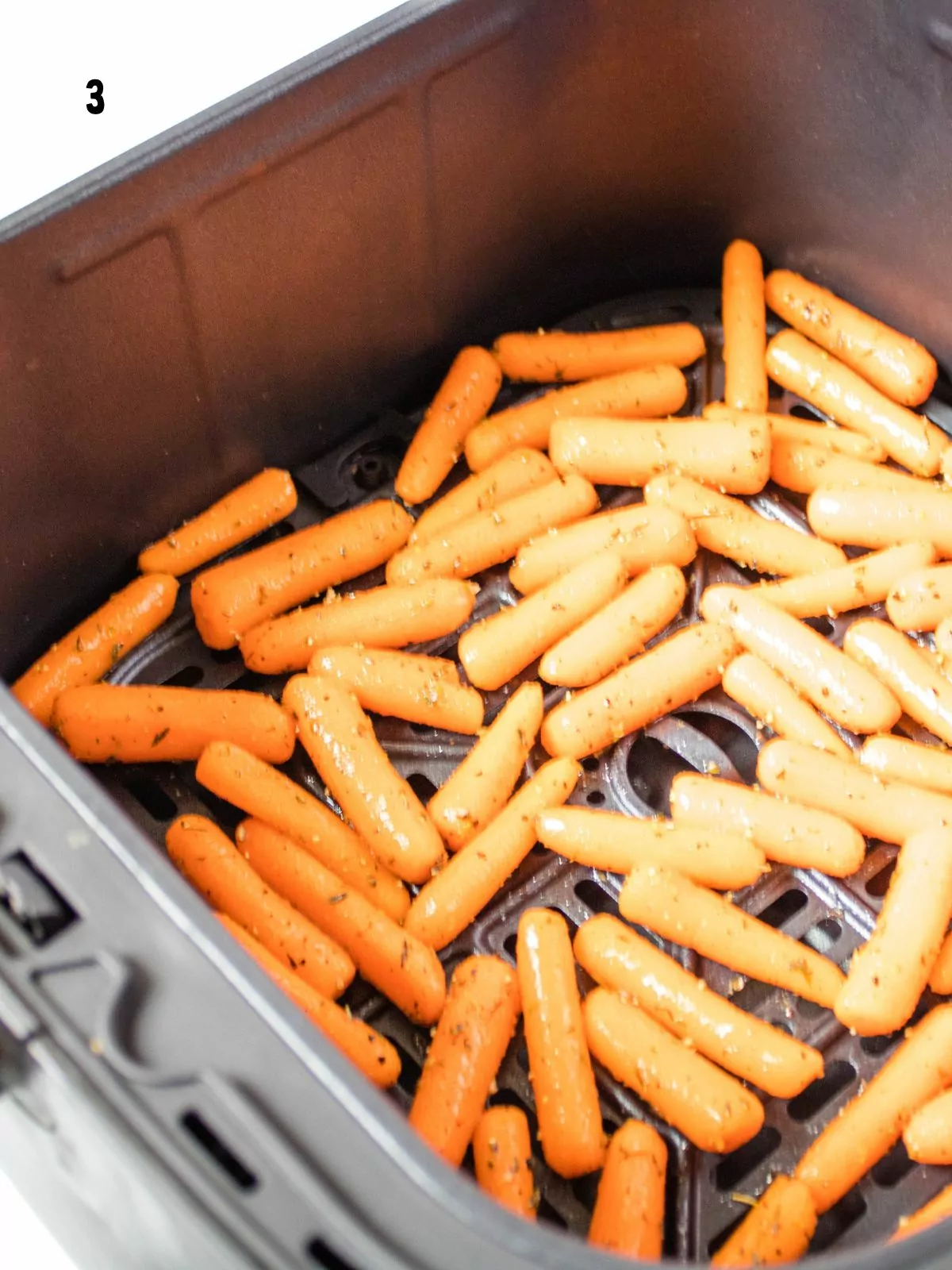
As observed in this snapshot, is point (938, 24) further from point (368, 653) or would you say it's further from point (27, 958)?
point (27, 958)

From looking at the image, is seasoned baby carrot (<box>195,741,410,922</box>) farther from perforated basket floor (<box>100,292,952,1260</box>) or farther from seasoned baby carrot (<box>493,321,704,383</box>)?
seasoned baby carrot (<box>493,321,704,383</box>)

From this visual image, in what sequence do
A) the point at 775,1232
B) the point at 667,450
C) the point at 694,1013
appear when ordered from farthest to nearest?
the point at 667,450
the point at 694,1013
the point at 775,1232

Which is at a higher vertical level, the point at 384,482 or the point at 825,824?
the point at 384,482

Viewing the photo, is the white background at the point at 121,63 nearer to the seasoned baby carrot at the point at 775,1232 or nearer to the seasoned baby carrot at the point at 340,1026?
the seasoned baby carrot at the point at 340,1026

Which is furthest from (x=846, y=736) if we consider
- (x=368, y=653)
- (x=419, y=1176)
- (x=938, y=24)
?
(x=419, y=1176)

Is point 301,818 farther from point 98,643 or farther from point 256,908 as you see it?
point 98,643

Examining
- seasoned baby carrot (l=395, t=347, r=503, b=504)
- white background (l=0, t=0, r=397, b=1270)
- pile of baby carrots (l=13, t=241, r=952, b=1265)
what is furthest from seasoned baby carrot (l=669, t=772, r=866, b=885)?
white background (l=0, t=0, r=397, b=1270)

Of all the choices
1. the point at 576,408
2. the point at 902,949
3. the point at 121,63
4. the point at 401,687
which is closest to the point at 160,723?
the point at 401,687
